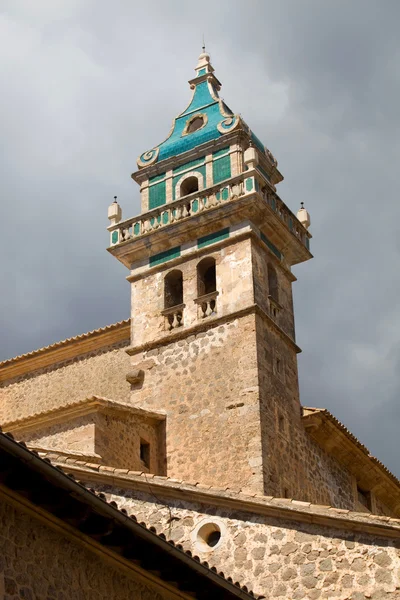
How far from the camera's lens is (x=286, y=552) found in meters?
12.7

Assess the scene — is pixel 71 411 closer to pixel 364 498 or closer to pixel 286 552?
pixel 286 552

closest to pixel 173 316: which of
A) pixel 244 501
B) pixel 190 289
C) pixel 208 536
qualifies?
pixel 190 289

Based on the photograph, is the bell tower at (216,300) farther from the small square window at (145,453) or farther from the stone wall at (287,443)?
the small square window at (145,453)

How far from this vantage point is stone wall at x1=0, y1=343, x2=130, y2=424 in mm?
24609

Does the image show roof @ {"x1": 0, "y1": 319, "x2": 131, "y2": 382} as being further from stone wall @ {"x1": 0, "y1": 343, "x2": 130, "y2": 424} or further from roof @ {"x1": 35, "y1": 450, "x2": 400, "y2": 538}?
roof @ {"x1": 35, "y1": 450, "x2": 400, "y2": 538}

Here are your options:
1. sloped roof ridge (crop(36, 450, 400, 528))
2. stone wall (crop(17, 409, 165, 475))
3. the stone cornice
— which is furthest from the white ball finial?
sloped roof ridge (crop(36, 450, 400, 528))

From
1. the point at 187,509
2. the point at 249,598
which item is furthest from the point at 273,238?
the point at 249,598

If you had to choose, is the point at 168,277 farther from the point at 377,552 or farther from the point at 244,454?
the point at 377,552

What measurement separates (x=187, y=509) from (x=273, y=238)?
11.0 metres

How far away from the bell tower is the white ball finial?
0.23 feet

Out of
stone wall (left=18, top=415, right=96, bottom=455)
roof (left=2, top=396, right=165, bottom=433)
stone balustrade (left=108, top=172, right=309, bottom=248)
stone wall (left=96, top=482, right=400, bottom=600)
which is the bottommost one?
stone wall (left=96, top=482, right=400, bottom=600)

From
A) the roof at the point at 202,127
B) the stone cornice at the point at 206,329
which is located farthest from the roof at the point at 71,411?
the roof at the point at 202,127

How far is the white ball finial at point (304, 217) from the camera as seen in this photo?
2534 cm

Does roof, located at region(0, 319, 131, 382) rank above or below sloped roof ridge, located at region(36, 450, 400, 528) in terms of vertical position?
above
